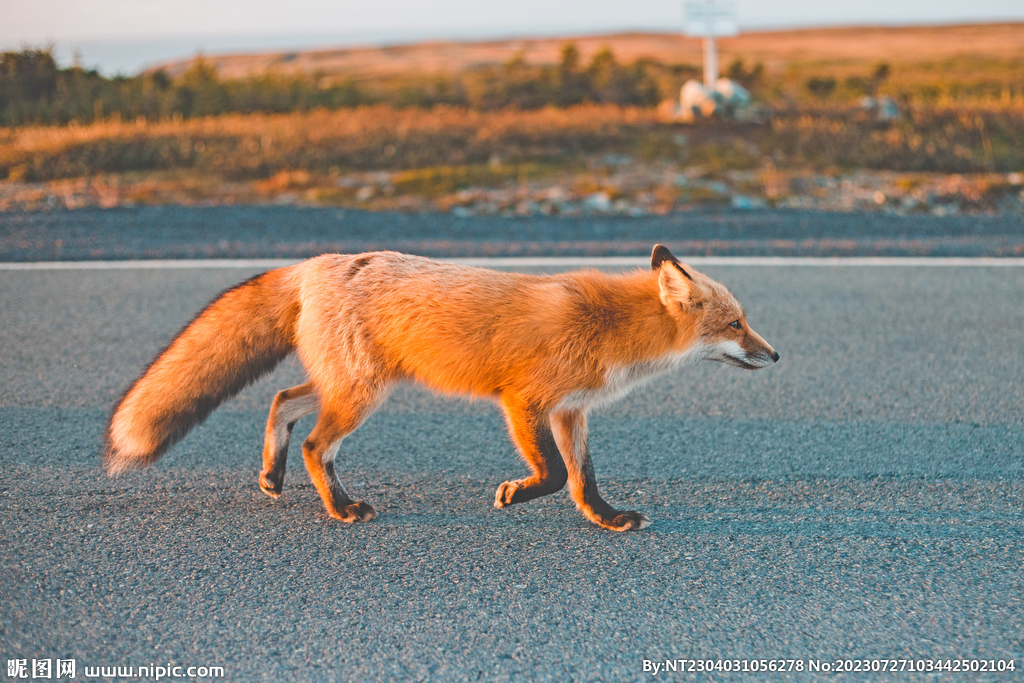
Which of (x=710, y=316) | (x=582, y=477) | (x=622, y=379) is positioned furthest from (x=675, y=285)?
(x=582, y=477)

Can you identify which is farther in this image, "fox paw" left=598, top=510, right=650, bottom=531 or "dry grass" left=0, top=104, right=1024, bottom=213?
"dry grass" left=0, top=104, right=1024, bottom=213

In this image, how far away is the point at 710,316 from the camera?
3.59m

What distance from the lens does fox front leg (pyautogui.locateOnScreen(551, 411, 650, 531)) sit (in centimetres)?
344

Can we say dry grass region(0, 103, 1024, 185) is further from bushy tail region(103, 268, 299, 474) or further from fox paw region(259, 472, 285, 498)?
fox paw region(259, 472, 285, 498)

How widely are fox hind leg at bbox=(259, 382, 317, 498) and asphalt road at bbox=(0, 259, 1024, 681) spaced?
102 mm

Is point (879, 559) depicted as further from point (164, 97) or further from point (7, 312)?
point (164, 97)

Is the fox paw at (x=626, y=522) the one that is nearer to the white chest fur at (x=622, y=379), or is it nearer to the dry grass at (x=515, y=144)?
the white chest fur at (x=622, y=379)

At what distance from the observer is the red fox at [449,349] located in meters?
3.37

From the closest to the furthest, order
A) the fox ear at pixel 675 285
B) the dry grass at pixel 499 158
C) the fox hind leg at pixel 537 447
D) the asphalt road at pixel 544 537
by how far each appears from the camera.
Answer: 1. the asphalt road at pixel 544 537
2. the fox hind leg at pixel 537 447
3. the fox ear at pixel 675 285
4. the dry grass at pixel 499 158

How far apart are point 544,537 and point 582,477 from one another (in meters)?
0.31

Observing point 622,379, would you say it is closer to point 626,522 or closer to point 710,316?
point 710,316

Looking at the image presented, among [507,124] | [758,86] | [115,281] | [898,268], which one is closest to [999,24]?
[758,86]

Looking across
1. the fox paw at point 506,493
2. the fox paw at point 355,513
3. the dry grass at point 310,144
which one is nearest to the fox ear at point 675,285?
the fox paw at point 506,493

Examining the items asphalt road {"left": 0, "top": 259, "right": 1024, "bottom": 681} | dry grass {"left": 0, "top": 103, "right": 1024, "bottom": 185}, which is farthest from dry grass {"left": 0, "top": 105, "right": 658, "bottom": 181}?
asphalt road {"left": 0, "top": 259, "right": 1024, "bottom": 681}
